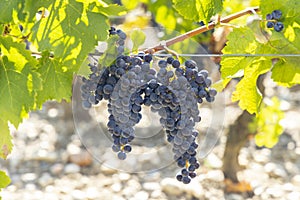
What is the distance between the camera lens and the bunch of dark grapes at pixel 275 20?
1.60 metres

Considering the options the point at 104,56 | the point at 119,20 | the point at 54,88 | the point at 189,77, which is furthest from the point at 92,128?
the point at 119,20

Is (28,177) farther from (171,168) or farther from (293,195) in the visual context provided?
(293,195)

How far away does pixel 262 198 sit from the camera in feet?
12.5

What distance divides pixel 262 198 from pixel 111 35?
261 cm

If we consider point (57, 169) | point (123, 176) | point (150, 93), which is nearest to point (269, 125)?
point (123, 176)

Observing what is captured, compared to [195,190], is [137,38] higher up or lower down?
higher up

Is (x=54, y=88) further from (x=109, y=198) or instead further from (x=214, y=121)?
(x=109, y=198)

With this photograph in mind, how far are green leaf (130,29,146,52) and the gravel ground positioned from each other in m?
2.18

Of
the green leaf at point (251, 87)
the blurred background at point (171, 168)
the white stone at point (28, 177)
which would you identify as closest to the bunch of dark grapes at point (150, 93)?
the green leaf at point (251, 87)

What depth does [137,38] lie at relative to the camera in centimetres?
152

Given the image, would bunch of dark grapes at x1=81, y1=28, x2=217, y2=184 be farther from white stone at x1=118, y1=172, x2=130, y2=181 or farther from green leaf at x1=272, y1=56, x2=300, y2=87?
white stone at x1=118, y1=172, x2=130, y2=181

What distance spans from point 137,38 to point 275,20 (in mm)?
412

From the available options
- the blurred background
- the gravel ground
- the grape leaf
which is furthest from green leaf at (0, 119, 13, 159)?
the gravel ground

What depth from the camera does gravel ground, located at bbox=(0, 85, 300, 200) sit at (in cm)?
387
